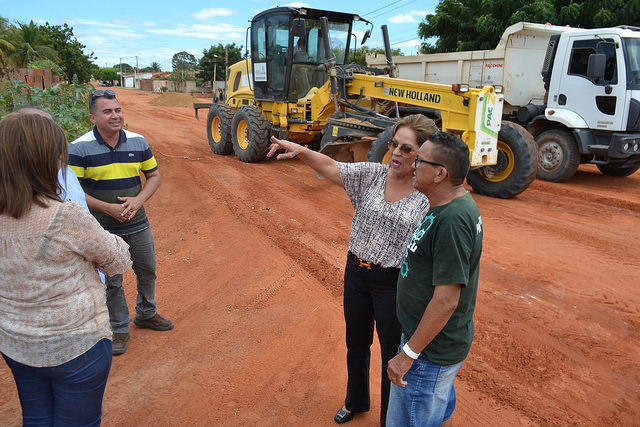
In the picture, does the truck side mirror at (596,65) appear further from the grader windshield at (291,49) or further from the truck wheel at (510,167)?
the grader windshield at (291,49)

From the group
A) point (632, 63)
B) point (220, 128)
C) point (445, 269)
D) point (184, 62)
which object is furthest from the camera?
point (184, 62)

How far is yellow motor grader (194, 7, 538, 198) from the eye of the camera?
761 cm

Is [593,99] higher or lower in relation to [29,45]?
lower

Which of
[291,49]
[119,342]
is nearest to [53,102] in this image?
[291,49]

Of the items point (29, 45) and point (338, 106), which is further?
point (29, 45)

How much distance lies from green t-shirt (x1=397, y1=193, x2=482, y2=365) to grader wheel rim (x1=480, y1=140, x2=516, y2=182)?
6.59 meters

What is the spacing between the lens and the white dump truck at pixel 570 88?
27.9ft

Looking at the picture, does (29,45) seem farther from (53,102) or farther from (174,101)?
(53,102)

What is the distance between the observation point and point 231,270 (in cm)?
511

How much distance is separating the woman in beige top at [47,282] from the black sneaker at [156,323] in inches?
80.5

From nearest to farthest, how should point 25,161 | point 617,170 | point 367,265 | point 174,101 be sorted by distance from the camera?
point 25,161 < point 367,265 < point 617,170 < point 174,101

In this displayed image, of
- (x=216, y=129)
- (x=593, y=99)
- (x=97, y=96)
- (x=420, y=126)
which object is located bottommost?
(x=216, y=129)

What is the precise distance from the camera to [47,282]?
1.73 m

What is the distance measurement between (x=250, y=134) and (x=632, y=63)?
25.0 feet
